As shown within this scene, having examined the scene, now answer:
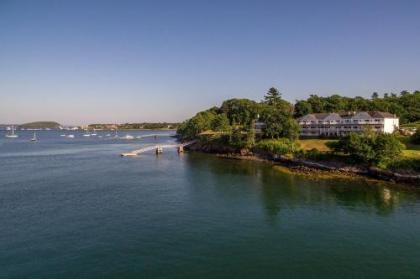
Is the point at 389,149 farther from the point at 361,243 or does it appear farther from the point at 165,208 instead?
the point at 165,208

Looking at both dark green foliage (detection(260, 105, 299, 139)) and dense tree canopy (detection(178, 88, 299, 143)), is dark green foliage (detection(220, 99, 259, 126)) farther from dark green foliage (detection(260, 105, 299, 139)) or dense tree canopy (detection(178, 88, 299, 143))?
dark green foliage (detection(260, 105, 299, 139))

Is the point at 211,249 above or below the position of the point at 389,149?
below

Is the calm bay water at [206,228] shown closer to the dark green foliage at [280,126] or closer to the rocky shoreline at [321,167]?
the rocky shoreline at [321,167]

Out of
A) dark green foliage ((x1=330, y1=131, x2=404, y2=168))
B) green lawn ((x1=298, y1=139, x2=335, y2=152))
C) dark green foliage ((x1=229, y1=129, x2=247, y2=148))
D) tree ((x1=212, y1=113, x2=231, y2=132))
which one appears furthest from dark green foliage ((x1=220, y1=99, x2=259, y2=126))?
dark green foliage ((x1=330, y1=131, x2=404, y2=168))

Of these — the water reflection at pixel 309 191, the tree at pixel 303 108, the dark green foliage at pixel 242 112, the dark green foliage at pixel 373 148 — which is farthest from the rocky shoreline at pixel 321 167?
the tree at pixel 303 108

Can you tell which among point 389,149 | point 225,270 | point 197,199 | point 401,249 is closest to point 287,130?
point 389,149

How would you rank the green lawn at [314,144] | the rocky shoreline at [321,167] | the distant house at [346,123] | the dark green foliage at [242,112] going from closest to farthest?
the rocky shoreline at [321,167] → the green lawn at [314,144] → the distant house at [346,123] → the dark green foliage at [242,112]
